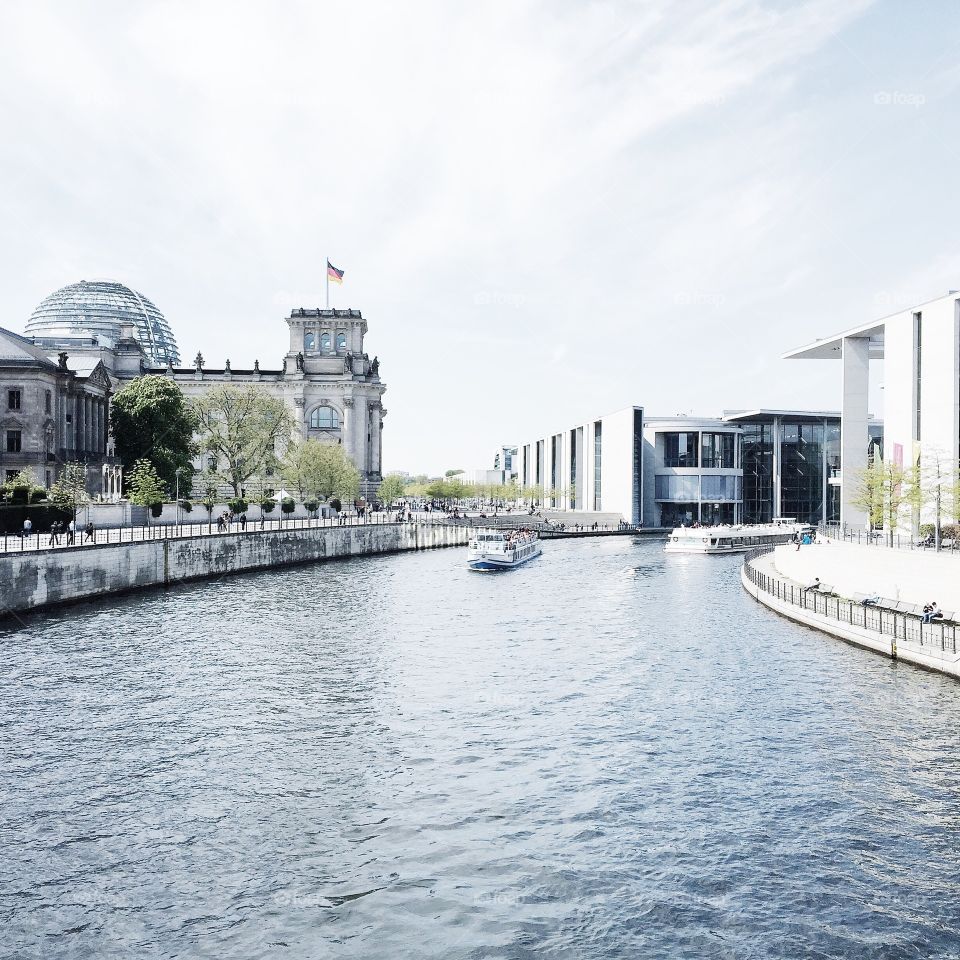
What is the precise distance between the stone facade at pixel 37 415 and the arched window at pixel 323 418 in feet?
201

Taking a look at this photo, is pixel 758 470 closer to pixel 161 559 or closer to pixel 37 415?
pixel 37 415

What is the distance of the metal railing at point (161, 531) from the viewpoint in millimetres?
53906

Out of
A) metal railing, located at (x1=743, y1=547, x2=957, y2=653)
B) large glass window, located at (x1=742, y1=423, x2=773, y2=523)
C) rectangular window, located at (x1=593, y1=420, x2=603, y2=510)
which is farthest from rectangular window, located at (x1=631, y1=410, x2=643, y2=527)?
metal railing, located at (x1=743, y1=547, x2=957, y2=653)

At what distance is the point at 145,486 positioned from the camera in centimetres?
8325

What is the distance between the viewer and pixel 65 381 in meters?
89.8

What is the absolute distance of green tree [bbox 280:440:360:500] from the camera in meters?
113

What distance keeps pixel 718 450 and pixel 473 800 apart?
13390 centimetres

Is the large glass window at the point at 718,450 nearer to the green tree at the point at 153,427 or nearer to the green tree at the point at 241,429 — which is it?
the green tree at the point at 241,429

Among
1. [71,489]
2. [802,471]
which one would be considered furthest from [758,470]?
[71,489]

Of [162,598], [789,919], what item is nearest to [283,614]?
[162,598]

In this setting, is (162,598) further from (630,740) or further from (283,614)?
(630,740)

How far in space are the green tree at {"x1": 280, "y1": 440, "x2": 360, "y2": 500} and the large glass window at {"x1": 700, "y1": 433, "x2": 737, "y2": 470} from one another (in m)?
63.0

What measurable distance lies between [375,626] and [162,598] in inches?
715

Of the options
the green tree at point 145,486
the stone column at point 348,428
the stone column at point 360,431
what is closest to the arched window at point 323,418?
the stone column at point 348,428
